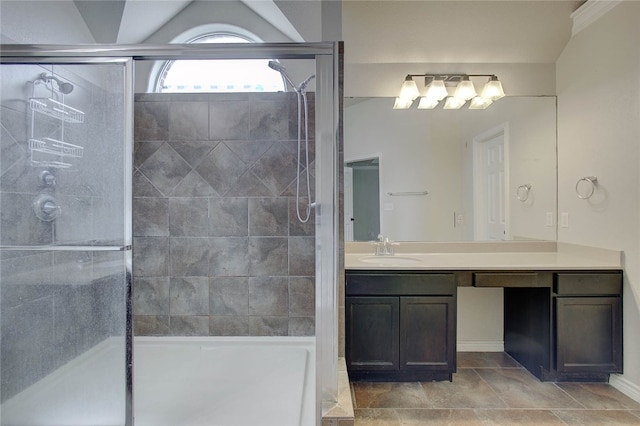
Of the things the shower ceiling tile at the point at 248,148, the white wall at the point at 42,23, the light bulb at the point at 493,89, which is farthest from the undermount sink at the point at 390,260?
the white wall at the point at 42,23

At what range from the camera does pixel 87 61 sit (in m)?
1.54

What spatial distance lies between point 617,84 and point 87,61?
9.89 ft

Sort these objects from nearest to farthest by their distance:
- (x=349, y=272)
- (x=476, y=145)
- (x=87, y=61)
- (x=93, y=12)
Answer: (x=87, y=61), (x=93, y=12), (x=349, y=272), (x=476, y=145)

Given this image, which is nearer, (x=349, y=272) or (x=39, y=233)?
(x=39, y=233)

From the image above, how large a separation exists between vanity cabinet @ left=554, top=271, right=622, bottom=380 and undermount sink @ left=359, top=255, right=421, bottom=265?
0.92 meters

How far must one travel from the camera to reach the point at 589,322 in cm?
218

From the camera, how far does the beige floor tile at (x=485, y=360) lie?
8.39ft

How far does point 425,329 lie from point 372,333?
34cm

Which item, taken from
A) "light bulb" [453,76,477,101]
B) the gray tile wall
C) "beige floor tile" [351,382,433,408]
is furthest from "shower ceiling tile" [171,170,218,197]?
"light bulb" [453,76,477,101]

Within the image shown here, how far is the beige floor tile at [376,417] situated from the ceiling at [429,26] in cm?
238

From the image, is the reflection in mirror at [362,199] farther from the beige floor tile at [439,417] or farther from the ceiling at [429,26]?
the beige floor tile at [439,417]

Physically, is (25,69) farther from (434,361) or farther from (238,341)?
(434,361)

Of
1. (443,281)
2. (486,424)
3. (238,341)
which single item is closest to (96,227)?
(238,341)

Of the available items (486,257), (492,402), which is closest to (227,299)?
(492,402)
